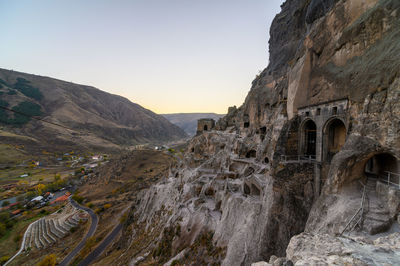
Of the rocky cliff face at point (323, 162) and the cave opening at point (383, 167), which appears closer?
the rocky cliff face at point (323, 162)

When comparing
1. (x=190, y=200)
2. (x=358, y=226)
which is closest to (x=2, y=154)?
(x=190, y=200)

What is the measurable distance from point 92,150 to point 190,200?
118 m

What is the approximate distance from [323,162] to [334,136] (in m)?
3.23

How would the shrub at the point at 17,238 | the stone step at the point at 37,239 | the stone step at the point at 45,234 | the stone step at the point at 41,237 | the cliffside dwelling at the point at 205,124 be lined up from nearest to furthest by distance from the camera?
the stone step at the point at 37,239, the stone step at the point at 41,237, the stone step at the point at 45,234, the shrub at the point at 17,238, the cliffside dwelling at the point at 205,124

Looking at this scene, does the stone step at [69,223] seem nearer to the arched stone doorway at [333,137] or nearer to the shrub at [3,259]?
the shrub at [3,259]

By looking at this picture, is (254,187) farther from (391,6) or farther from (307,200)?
(391,6)

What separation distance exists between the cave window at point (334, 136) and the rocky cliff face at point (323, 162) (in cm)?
7

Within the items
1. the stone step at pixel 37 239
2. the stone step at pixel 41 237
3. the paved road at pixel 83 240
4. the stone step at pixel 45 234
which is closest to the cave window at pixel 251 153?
the paved road at pixel 83 240

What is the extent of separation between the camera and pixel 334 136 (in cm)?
1372

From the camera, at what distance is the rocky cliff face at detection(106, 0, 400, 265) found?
8195mm

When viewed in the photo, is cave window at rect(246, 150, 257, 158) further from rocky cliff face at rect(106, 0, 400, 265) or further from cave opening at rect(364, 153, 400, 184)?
cave opening at rect(364, 153, 400, 184)

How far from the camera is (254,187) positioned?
52.3 ft

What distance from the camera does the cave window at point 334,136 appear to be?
13.4 m

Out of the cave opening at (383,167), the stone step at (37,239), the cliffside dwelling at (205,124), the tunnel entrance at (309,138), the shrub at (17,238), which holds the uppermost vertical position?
the cliffside dwelling at (205,124)
